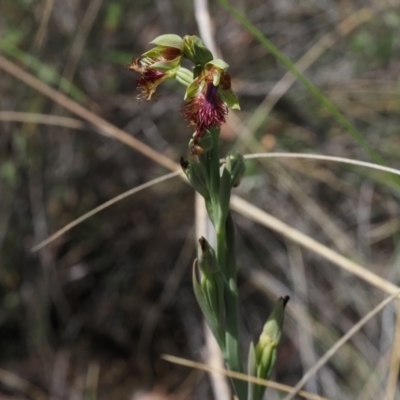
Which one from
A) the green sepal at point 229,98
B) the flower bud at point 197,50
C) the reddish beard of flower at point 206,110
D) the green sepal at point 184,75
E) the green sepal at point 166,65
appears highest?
the flower bud at point 197,50

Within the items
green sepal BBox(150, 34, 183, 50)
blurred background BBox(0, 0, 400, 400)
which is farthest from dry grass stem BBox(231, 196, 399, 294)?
blurred background BBox(0, 0, 400, 400)

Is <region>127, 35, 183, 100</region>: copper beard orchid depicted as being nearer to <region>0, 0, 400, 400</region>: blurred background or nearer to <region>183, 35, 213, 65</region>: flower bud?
<region>183, 35, 213, 65</region>: flower bud

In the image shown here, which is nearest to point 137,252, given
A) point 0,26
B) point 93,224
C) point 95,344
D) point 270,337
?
point 93,224

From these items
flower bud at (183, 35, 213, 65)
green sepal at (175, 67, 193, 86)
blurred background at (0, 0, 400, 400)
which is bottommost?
blurred background at (0, 0, 400, 400)

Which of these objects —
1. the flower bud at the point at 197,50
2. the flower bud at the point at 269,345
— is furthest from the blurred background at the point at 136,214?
the flower bud at the point at 197,50

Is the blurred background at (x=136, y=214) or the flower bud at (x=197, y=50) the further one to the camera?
the blurred background at (x=136, y=214)

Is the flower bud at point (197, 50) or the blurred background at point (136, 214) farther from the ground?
the flower bud at point (197, 50)

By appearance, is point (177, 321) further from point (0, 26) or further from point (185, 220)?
point (0, 26)

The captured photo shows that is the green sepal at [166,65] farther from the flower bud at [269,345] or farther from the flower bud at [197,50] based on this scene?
the flower bud at [269,345]

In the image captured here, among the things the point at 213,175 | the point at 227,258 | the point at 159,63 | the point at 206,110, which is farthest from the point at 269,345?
the point at 159,63

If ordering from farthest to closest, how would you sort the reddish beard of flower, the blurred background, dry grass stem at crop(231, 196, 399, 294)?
the blurred background → dry grass stem at crop(231, 196, 399, 294) → the reddish beard of flower
